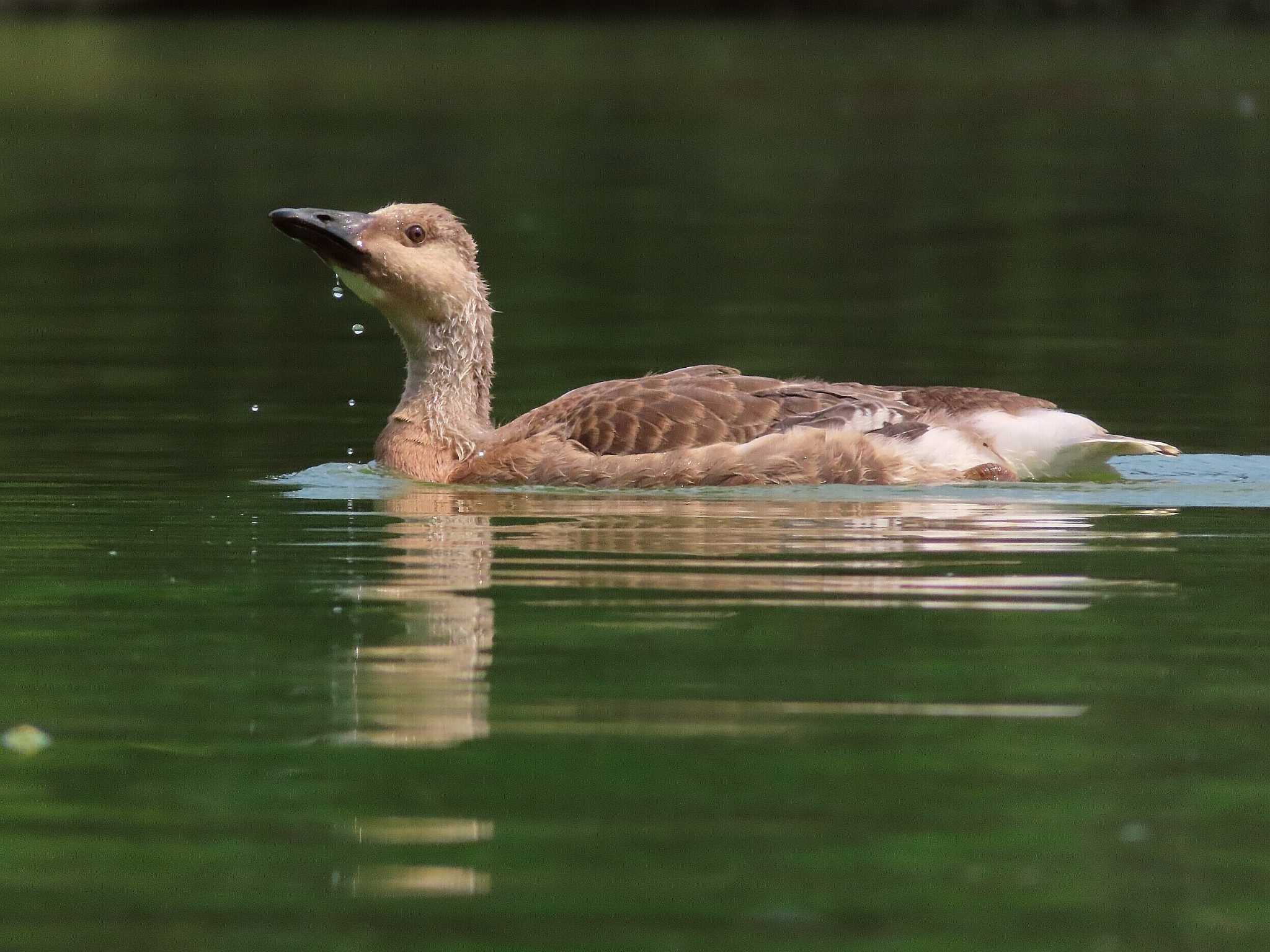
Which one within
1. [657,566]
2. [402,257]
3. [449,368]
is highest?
[402,257]

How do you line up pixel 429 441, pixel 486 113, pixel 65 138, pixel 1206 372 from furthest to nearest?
pixel 486 113 < pixel 65 138 < pixel 1206 372 < pixel 429 441

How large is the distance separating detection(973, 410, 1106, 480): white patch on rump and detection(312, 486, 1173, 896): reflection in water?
2.21 ft

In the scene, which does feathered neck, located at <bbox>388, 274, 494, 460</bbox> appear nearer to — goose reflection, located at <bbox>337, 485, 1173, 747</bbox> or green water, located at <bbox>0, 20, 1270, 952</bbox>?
green water, located at <bbox>0, 20, 1270, 952</bbox>

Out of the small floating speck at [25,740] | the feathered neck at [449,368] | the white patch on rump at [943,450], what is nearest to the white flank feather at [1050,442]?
the white patch on rump at [943,450]

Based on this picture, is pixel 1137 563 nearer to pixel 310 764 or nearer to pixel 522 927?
pixel 310 764

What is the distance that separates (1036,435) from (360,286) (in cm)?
354

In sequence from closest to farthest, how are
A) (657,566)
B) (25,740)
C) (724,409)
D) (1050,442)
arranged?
(25,740) → (657,566) → (1050,442) → (724,409)

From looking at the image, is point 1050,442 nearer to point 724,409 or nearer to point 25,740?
point 724,409

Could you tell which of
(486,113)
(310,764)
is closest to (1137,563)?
(310,764)

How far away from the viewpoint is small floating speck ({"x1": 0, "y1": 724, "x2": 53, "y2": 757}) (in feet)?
24.5

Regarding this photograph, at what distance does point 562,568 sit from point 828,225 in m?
17.7

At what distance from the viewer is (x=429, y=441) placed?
528 inches

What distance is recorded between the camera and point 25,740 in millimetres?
7562

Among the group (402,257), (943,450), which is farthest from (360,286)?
(943,450)
